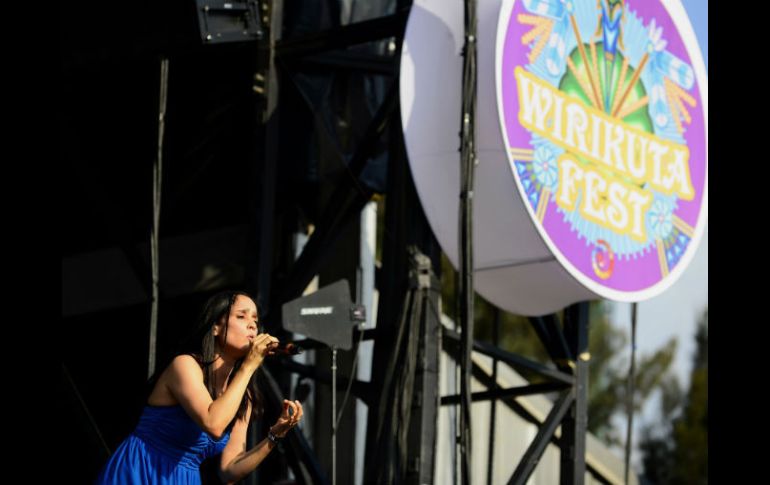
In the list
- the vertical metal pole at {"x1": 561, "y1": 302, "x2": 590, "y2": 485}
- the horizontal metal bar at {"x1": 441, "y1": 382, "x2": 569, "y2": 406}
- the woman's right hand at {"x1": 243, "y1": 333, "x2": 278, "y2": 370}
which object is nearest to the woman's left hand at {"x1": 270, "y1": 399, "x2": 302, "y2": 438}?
the woman's right hand at {"x1": 243, "y1": 333, "x2": 278, "y2": 370}

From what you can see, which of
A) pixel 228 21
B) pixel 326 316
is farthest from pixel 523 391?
pixel 228 21

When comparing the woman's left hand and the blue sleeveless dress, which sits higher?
the woman's left hand

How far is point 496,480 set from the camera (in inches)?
525

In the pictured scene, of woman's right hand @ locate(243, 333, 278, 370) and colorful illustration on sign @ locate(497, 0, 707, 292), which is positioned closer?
woman's right hand @ locate(243, 333, 278, 370)

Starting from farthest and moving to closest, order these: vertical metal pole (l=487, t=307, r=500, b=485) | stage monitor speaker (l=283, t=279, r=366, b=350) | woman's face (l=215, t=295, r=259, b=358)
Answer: vertical metal pole (l=487, t=307, r=500, b=485) → stage monitor speaker (l=283, t=279, r=366, b=350) → woman's face (l=215, t=295, r=259, b=358)

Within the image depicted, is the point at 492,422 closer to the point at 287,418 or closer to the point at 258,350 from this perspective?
the point at 287,418

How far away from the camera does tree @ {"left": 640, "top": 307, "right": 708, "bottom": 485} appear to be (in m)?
34.4

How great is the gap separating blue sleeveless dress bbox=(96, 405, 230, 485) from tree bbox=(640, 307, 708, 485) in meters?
29.7

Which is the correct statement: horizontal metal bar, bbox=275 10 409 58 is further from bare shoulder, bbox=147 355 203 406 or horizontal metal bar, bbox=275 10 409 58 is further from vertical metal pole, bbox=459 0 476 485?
bare shoulder, bbox=147 355 203 406

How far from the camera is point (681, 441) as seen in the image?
3534cm

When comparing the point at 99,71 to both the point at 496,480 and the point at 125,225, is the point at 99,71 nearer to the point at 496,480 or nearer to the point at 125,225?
the point at 125,225

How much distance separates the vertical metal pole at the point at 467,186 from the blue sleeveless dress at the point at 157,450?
6.87 ft

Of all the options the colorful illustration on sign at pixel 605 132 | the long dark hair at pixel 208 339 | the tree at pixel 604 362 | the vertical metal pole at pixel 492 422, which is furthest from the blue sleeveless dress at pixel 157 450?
the tree at pixel 604 362
